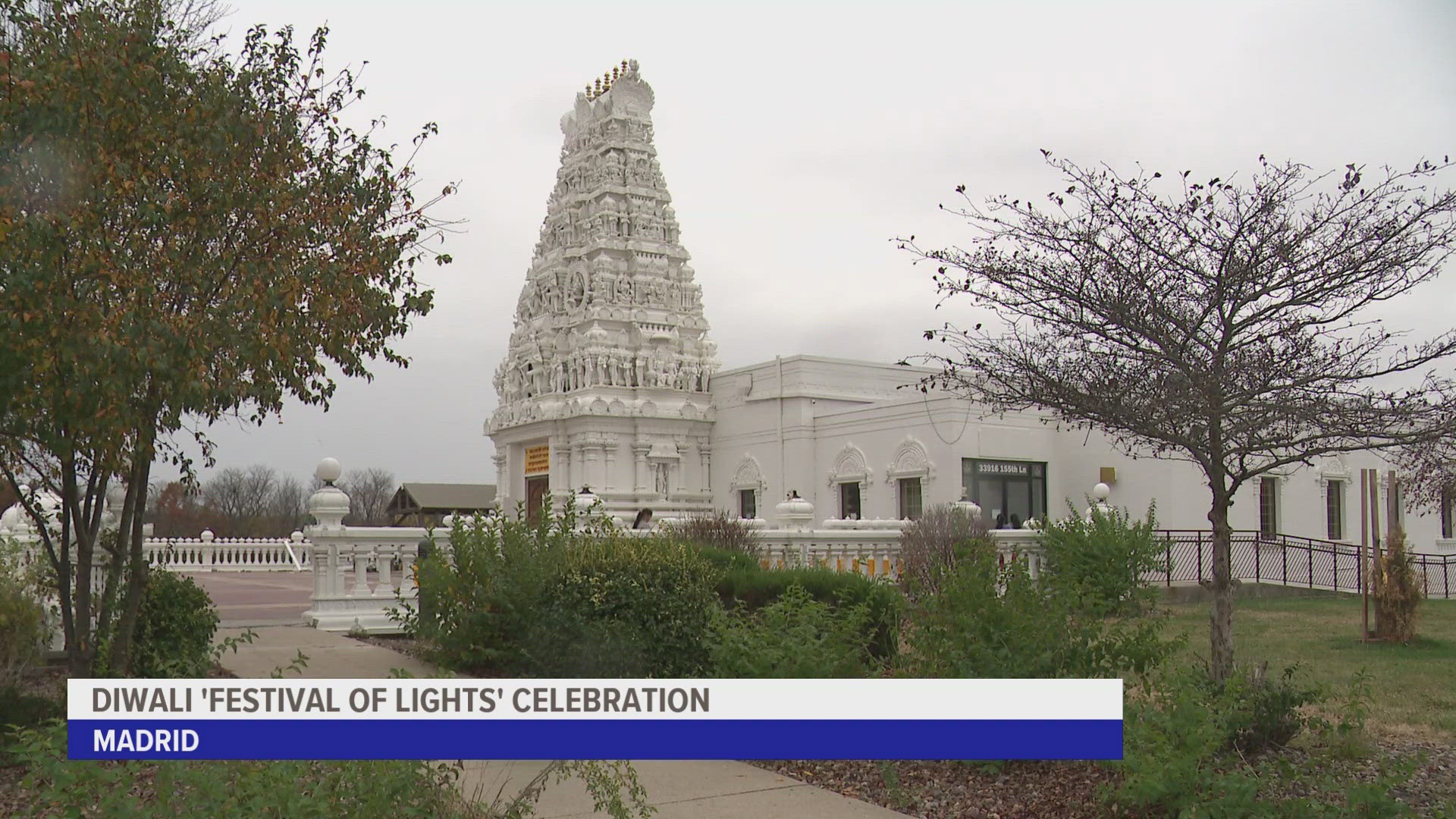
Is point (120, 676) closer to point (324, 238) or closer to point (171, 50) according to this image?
point (324, 238)

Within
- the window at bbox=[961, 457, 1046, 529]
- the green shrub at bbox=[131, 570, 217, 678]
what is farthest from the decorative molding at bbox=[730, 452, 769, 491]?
the green shrub at bbox=[131, 570, 217, 678]

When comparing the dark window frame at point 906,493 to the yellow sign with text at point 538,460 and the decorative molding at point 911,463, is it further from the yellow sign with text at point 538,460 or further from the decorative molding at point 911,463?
the yellow sign with text at point 538,460

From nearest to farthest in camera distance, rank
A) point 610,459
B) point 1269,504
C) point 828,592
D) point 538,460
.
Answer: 1. point 828,592
2. point 1269,504
3. point 610,459
4. point 538,460

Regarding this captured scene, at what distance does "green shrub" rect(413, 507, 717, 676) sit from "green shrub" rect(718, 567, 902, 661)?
1.01m

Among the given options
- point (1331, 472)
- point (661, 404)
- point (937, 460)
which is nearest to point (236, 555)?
point (661, 404)

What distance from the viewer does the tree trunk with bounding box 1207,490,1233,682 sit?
8438mm

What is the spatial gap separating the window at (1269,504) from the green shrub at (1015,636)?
24594 mm

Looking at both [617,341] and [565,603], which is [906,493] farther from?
[565,603]

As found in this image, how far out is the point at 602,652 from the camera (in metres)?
8.92

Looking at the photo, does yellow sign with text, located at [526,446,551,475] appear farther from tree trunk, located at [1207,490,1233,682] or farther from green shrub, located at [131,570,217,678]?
tree trunk, located at [1207,490,1233,682]

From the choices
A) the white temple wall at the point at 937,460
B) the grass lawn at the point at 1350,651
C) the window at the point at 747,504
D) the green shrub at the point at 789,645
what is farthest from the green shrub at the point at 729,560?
the window at the point at 747,504

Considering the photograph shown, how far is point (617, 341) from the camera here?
138 feet

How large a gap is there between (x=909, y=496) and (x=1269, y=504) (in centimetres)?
925

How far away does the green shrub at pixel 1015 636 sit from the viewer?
7.47 metres
